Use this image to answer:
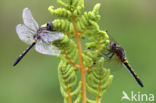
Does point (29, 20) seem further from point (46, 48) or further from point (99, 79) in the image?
point (99, 79)

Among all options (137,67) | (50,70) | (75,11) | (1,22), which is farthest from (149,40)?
(75,11)

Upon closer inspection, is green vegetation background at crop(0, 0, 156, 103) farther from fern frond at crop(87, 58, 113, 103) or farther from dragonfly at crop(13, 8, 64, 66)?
fern frond at crop(87, 58, 113, 103)

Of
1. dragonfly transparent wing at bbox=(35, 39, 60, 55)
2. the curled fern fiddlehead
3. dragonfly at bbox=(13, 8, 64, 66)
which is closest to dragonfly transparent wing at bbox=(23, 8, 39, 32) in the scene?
dragonfly at bbox=(13, 8, 64, 66)

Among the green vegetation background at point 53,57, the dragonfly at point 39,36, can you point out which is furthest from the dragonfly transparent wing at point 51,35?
the green vegetation background at point 53,57

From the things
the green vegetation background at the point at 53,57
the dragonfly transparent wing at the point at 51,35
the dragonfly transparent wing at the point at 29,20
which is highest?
the green vegetation background at the point at 53,57

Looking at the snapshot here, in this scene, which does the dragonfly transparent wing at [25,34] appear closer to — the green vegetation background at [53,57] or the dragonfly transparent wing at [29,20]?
the dragonfly transparent wing at [29,20]

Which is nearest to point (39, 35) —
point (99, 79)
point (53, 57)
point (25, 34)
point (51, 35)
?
point (25, 34)

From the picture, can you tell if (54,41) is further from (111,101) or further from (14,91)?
(14,91)
